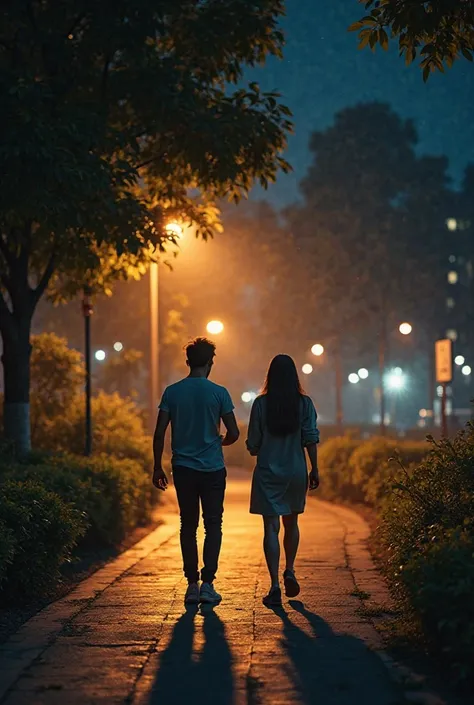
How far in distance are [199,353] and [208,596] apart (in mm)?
1982

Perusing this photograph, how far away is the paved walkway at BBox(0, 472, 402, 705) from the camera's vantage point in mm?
6699

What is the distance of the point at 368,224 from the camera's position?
67.6 m

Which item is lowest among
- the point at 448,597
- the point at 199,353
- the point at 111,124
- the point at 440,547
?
the point at 448,597

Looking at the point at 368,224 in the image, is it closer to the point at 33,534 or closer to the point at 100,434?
the point at 100,434

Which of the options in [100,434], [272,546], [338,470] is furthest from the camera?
[338,470]

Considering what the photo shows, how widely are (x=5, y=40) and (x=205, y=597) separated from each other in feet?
33.6

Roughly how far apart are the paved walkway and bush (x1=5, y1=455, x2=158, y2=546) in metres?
1.23

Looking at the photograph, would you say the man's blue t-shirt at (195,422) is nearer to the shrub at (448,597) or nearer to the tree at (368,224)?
the shrub at (448,597)

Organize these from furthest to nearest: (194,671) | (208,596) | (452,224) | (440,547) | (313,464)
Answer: (452,224)
(313,464)
(208,596)
(440,547)
(194,671)

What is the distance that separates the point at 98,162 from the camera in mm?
14898

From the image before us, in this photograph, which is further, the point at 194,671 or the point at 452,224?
the point at 452,224

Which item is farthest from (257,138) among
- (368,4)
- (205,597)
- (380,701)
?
(380,701)

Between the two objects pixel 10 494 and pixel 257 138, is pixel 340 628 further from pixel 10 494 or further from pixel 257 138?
pixel 257 138

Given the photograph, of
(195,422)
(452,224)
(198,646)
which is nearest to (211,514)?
(195,422)
